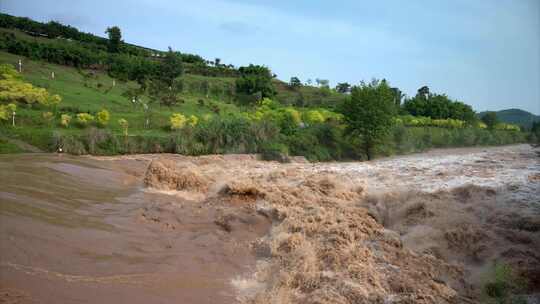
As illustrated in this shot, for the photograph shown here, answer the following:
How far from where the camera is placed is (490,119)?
156ft

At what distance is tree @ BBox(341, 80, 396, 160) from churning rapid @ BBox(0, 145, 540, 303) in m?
11.2

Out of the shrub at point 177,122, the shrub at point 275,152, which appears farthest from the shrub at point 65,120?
the shrub at point 275,152

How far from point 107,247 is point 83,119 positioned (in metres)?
17.2

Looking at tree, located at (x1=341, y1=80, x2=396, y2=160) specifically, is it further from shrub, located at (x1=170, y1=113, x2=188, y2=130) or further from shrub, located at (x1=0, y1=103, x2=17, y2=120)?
shrub, located at (x1=0, y1=103, x2=17, y2=120)

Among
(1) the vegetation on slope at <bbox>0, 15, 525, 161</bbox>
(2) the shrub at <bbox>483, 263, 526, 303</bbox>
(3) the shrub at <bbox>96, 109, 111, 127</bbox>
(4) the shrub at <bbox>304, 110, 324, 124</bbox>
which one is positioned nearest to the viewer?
(2) the shrub at <bbox>483, 263, 526, 303</bbox>

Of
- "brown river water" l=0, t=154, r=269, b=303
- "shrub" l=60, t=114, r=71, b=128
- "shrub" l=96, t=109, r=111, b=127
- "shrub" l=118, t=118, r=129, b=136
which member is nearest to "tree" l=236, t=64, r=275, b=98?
"shrub" l=118, t=118, r=129, b=136

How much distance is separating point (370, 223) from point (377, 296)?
13.3 ft

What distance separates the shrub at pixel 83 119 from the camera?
2208 centimetres

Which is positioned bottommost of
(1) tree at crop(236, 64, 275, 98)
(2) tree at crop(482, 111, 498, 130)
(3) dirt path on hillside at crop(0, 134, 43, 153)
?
(3) dirt path on hillside at crop(0, 134, 43, 153)

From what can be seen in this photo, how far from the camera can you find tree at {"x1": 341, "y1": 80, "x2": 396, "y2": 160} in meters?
25.0

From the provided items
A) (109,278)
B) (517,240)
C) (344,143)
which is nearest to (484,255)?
(517,240)

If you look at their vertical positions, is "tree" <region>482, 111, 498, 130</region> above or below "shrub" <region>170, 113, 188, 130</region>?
above

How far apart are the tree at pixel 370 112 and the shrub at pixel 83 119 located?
15.0 m

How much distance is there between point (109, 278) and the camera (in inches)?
226
